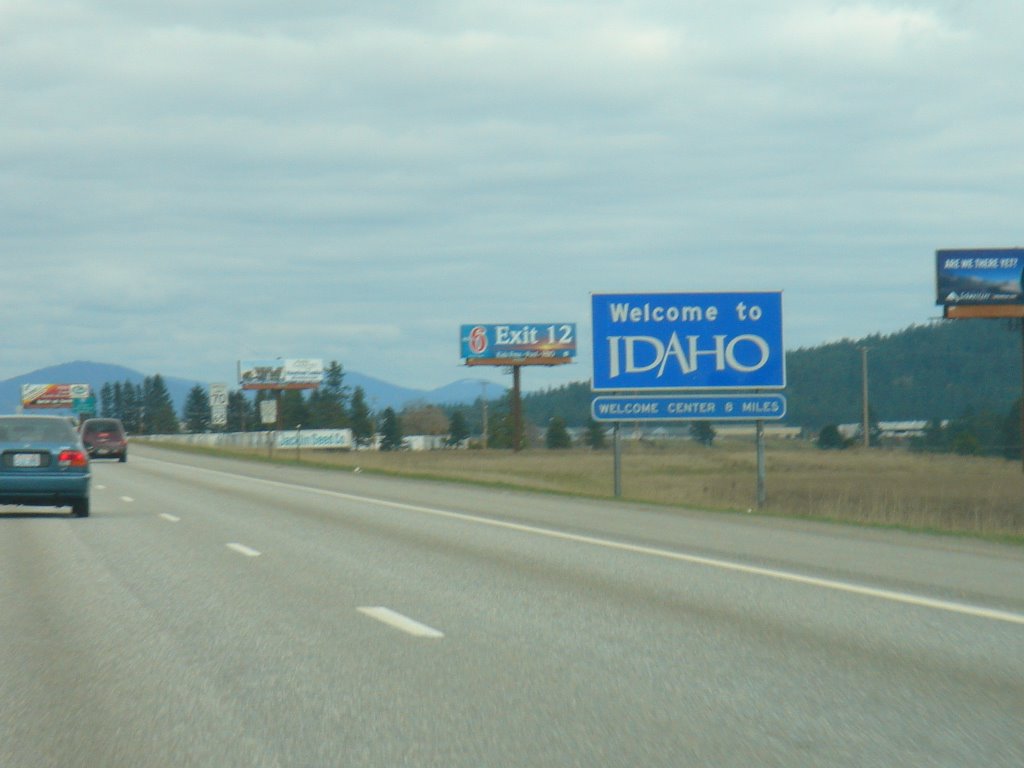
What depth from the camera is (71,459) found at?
24.2 meters

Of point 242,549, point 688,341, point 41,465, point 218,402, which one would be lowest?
point 242,549

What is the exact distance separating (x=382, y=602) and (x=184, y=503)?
17.5 meters

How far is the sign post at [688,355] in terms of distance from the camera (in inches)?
1251

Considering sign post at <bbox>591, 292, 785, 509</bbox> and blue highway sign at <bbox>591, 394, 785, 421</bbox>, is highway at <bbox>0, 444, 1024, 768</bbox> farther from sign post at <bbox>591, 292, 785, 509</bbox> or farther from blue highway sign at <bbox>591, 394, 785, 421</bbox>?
sign post at <bbox>591, 292, 785, 509</bbox>

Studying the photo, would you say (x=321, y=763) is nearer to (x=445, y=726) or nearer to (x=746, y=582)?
(x=445, y=726)

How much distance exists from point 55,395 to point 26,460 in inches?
7190

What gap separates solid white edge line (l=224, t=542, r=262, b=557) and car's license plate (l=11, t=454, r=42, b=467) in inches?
245

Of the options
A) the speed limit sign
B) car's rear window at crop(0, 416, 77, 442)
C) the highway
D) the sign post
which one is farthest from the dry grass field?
the speed limit sign

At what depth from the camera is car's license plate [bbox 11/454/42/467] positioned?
2391 centimetres

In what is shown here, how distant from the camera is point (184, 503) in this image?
29.4 meters

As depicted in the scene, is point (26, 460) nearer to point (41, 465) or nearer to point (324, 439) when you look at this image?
point (41, 465)

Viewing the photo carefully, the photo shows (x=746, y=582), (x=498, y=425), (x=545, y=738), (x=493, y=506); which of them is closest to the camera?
(x=545, y=738)

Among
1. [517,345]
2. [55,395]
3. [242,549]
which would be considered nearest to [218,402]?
[517,345]

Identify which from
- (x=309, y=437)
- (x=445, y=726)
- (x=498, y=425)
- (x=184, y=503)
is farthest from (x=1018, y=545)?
(x=498, y=425)
